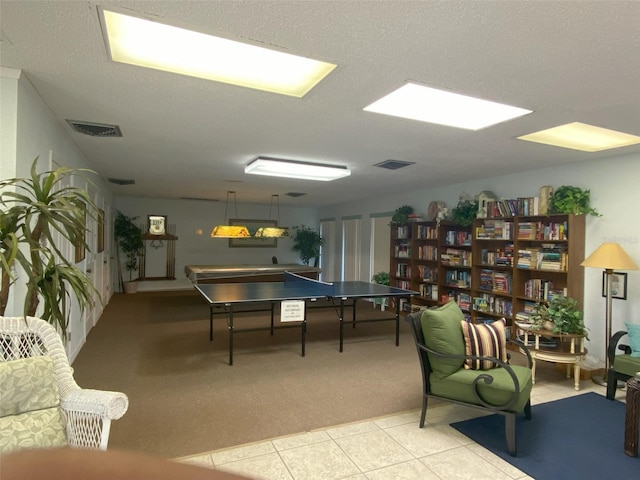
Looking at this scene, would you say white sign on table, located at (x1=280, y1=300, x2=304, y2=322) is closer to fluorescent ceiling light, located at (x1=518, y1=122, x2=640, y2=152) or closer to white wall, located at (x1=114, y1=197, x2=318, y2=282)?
fluorescent ceiling light, located at (x1=518, y1=122, x2=640, y2=152)

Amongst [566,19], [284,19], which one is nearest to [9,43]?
[284,19]

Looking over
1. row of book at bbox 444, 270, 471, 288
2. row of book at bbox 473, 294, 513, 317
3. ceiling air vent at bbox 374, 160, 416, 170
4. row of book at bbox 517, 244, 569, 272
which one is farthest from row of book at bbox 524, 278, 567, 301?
ceiling air vent at bbox 374, 160, 416, 170

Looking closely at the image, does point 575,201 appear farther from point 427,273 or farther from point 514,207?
point 427,273

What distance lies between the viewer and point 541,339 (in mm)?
3990

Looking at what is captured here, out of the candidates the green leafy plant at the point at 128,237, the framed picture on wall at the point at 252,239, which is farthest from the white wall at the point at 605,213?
the green leafy plant at the point at 128,237

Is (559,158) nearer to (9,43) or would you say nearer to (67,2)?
(67,2)

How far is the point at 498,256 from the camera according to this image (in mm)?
5102

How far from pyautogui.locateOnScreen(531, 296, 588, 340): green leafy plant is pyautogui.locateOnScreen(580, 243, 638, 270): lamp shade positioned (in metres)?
0.46

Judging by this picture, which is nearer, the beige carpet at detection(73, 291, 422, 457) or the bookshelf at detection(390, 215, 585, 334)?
the beige carpet at detection(73, 291, 422, 457)

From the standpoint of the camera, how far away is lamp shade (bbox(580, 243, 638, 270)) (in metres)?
3.46

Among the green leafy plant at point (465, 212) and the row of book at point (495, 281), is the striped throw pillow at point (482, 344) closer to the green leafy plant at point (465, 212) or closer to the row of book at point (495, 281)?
the row of book at point (495, 281)

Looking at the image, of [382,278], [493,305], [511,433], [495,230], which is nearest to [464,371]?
[511,433]

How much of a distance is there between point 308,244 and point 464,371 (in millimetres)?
7702

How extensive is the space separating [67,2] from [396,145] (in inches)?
111
